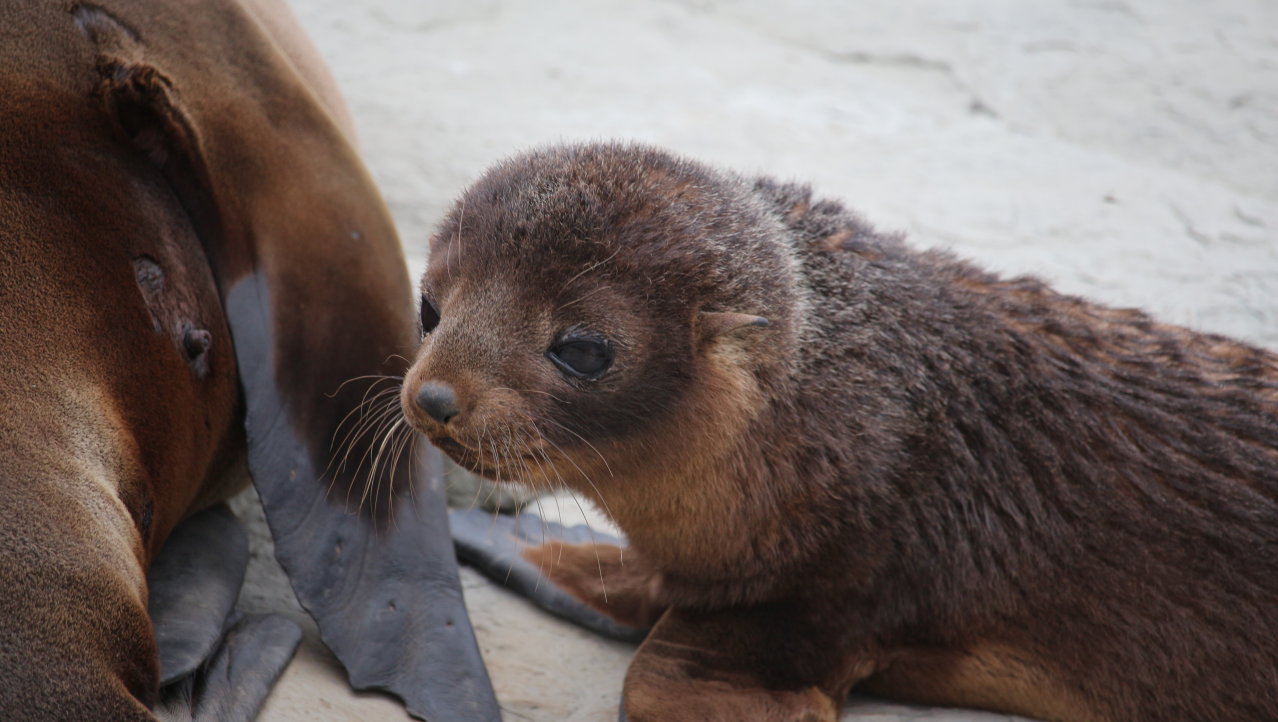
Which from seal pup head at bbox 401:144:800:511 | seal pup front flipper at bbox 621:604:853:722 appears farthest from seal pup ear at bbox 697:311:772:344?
seal pup front flipper at bbox 621:604:853:722

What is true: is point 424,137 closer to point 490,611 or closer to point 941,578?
point 490,611

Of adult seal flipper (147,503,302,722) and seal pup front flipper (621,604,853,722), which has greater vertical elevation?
adult seal flipper (147,503,302,722)

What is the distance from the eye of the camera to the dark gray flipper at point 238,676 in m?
3.21

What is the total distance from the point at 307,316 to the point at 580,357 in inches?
44.7

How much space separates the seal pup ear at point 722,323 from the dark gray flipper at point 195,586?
1.58 meters

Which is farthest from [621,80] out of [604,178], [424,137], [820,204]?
[604,178]

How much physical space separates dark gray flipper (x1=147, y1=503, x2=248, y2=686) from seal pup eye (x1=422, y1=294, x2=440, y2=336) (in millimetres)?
978

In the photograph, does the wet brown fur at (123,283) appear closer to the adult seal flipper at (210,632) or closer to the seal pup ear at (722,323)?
the adult seal flipper at (210,632)

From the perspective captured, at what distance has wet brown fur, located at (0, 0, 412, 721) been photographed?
275 cm

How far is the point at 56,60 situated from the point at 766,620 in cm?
254

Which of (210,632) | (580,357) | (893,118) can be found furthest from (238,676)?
(893,118)

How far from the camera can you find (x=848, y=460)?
3434mm

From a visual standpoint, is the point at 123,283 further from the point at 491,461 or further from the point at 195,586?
the point at 491,461

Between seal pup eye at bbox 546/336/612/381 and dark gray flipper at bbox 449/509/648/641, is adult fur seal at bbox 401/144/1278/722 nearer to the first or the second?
seal pup eye at bbox 546/336/612/381
